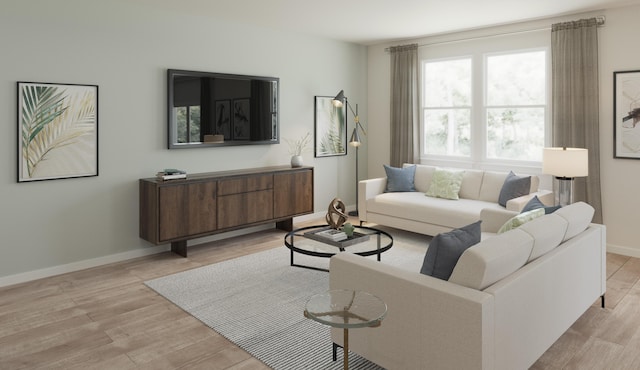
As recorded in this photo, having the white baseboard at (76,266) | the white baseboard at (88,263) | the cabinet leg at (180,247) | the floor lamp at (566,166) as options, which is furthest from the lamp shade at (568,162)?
the white baseboard at (76,266)

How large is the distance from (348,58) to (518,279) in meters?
5.21

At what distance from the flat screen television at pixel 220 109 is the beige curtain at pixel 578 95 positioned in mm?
3231

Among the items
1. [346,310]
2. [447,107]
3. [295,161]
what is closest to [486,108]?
[447,107]

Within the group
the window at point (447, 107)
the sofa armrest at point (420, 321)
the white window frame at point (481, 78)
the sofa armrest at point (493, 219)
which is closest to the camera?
the sofa armrest at point (420, 321)

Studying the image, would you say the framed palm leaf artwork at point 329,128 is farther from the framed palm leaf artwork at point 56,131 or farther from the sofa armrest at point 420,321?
the sofa armrest at point 420,321

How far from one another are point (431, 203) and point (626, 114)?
2.13 meters

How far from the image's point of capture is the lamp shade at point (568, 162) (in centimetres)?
443

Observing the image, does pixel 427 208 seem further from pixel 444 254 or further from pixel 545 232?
pixel 444 254

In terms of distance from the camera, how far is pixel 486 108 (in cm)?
597

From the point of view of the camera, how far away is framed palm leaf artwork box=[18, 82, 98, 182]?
13.2ft

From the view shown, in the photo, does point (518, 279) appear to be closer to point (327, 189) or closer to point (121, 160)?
point (121, 160)

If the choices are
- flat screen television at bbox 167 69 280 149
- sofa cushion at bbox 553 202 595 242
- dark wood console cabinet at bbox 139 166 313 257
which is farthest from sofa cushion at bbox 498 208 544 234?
flat screen television at bbox 167 69 280 149

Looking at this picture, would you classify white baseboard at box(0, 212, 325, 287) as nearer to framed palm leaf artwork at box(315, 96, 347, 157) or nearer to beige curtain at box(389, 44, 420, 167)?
framed palm leaf artwork at box(315, 96, 347, 157)

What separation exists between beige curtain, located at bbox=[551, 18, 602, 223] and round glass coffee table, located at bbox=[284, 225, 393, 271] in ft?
8.09
